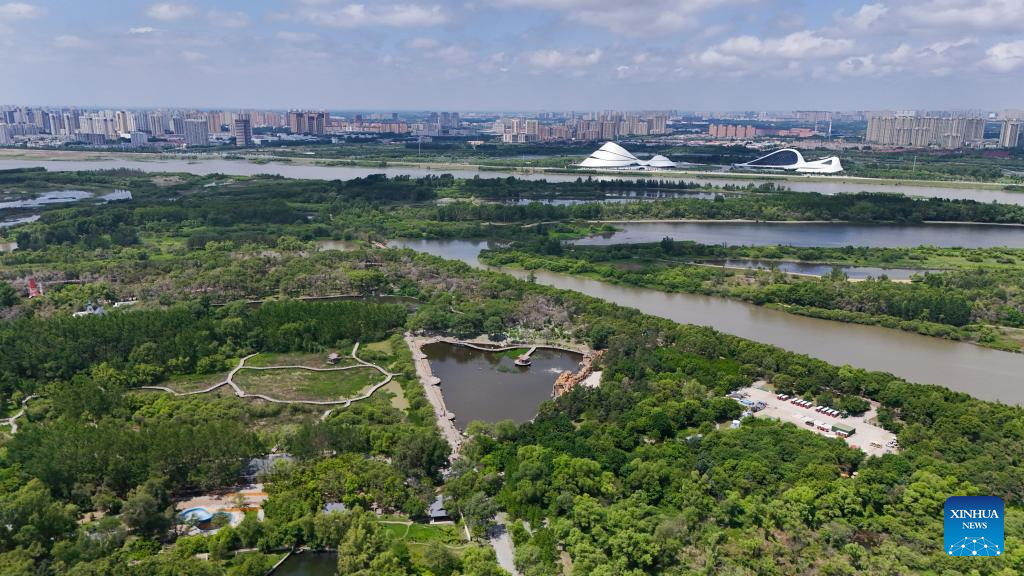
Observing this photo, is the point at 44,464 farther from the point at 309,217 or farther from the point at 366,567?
the point at 309,217

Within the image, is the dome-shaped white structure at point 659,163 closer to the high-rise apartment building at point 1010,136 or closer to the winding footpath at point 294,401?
the high-rise apartment building at point 1010,136

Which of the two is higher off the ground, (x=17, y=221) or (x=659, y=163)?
(x=659, y=163)

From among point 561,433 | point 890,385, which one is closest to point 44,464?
point 561,433

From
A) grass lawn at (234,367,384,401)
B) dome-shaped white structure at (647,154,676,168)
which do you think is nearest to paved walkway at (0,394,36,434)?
grass lawn at (234,367,384,401)

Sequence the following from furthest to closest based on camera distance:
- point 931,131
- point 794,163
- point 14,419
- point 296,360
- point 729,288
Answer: point 931,131 → point 794,163 → point 729,288 → point 296,360 → point 14,419

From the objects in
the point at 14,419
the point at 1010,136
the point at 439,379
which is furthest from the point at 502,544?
the point at 1010,136

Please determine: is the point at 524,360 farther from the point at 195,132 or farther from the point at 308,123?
the point at 308,123
